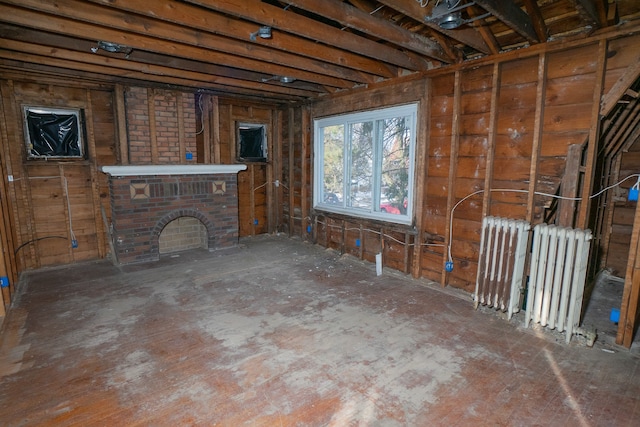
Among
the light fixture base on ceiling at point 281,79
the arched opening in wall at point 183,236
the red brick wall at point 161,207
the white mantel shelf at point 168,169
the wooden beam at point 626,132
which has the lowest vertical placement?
the arched opening in wall at point 183,236

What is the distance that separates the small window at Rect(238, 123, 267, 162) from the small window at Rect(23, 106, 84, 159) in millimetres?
2442

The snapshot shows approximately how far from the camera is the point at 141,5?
241cm

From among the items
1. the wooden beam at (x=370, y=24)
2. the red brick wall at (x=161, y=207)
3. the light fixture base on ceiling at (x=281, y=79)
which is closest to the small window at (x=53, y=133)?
the red brick wall at (x=161, y=207)

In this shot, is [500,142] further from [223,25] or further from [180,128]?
[180,128]

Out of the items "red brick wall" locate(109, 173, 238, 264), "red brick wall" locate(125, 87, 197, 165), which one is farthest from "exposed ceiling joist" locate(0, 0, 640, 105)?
"red brick wall" locate(109, 173, 238, 264)

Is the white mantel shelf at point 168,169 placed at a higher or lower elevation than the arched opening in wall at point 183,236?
higher

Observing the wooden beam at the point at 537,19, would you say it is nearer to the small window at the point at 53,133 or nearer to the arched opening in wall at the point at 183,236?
the arched opening in wall at the point at 183,236

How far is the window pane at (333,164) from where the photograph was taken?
5293 mm

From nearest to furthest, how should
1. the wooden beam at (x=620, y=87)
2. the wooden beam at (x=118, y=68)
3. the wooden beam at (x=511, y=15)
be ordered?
the wooden beam at (x=511, y=15) → the wooden beam at (x=620, y=87) → the wooden beam at (x=118, y=68)

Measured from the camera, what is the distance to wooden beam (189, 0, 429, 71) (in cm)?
243

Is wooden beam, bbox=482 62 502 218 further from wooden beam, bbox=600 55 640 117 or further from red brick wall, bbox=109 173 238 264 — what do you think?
red brick wall, bbox=109 173 238 264

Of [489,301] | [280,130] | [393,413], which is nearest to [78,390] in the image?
→ [393,413]

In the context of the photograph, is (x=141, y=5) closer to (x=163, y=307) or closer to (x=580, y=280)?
(x=163, y=307)

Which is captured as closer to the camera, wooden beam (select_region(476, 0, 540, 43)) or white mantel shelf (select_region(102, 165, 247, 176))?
wooden beam (select_region(476, 0, 540, 43))
